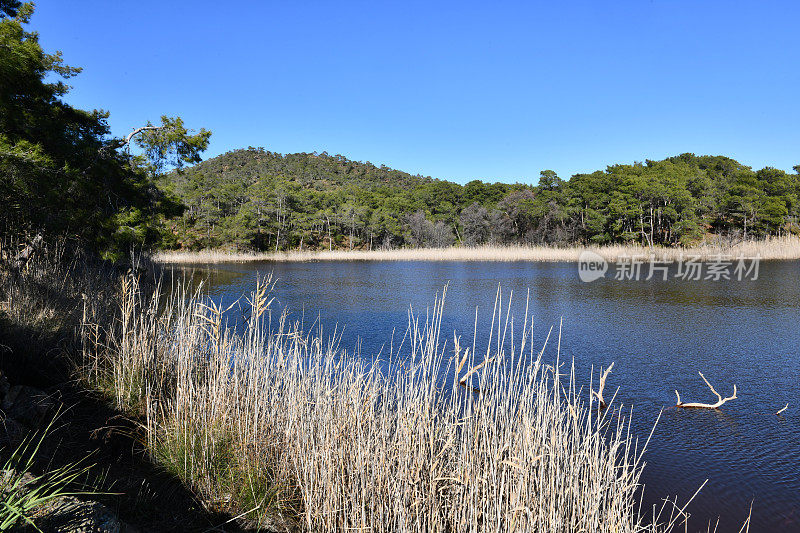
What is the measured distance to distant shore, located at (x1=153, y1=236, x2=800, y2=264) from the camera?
85.3 feet

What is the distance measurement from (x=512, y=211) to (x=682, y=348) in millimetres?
36036

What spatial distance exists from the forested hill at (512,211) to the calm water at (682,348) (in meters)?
18.4

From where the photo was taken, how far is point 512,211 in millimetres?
42938

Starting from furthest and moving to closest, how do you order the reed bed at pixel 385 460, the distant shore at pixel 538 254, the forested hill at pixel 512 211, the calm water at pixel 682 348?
1. the forested hill at pixel 512 211
2. the distant shore at pixel 538 254
3. the calm water at pixel 682 348
4. the reed bed at pixel 385 460

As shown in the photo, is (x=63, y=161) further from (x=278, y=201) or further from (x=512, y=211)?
(x=512, y=211)

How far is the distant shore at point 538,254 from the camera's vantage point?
26.0 metres

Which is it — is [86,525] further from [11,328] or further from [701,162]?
[701,162]

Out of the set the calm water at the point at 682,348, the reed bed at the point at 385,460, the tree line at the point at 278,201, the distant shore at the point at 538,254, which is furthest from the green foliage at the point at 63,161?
the distant shore at the point at 538,254

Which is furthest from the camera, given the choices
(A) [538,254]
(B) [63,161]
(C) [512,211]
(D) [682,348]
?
(C) [512,211]

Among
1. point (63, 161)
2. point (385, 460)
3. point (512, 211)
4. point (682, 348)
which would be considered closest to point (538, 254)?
point (512, 211)

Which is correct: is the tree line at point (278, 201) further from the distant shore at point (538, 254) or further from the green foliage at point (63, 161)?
the distant shore at point (538, 254)

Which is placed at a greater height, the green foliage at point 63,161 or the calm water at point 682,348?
the green foliage at point 63,161

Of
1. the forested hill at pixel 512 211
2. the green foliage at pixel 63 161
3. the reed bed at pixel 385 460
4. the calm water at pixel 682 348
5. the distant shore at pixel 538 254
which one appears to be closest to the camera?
the reed bed at pixel 385 460

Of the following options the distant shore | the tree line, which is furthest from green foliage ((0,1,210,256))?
the distant shore
